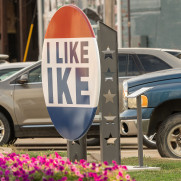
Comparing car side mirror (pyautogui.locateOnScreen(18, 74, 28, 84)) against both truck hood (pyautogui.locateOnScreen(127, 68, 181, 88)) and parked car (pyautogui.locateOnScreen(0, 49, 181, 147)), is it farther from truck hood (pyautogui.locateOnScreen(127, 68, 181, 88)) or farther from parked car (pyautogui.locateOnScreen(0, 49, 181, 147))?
truck hood (pyautogui.locateOnScreen(127, 68, 181, 88))

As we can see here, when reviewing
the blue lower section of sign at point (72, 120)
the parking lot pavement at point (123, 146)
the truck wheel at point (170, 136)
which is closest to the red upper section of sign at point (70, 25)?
the blue lower section of sign at point (72, 120)

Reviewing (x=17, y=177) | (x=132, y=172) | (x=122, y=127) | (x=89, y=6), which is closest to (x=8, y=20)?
(x=89, y=6)

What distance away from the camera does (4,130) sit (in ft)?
43.6

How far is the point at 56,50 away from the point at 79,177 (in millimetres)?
1306

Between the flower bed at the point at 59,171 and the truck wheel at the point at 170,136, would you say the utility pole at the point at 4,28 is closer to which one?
the truck wheel at the point at 170,136

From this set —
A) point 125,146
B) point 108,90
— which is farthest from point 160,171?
point 125,146

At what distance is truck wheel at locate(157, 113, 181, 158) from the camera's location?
10.0 meters

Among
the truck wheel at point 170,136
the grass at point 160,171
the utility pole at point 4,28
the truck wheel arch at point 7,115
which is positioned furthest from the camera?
the utility pole at point 4,28

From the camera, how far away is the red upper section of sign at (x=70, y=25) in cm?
591

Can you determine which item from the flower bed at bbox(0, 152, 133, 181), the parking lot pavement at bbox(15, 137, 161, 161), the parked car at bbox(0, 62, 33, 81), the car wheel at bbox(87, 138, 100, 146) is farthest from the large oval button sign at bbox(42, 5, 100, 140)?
the parked car at bbox(0, 62, 33, 81)

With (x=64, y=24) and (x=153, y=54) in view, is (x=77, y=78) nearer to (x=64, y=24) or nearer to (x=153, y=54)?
(x=64, y=24)

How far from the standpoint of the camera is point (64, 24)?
20.2 ft

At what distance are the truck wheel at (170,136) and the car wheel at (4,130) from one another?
3.99 meters

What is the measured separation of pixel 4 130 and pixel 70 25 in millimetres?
7415
